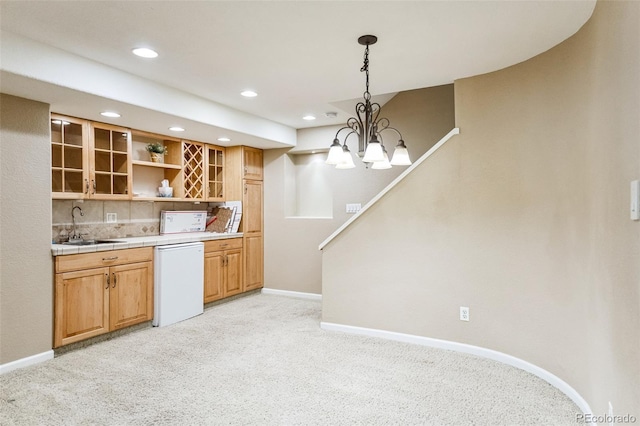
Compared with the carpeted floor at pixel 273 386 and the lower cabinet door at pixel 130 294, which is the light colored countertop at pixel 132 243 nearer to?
the lower cabinet door at pixel 130 294

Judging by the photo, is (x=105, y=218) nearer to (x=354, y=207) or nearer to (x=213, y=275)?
(x=213, y=275)

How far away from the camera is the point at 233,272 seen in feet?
17.5

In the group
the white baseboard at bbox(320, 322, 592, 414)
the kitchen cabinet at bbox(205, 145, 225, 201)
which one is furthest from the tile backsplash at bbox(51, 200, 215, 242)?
the white baseboard at bbox(320, 322, 592, 414)

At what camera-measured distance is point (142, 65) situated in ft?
10.1

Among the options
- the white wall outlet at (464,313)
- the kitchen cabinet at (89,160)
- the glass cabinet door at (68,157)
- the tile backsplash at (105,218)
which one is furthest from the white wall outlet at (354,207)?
the glass cabinet door at (68,157)

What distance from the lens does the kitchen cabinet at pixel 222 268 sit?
16.1ft

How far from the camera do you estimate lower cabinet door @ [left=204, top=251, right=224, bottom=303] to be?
192 inches

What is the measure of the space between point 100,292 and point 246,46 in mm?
2684

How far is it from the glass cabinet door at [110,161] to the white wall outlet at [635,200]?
4.27m

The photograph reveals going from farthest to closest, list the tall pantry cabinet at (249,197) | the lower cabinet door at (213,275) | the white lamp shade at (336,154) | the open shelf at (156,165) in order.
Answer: the tall pantry cabinet at (249,197)
the lower cabinet door at (213,275)
the open shelf at (156,165)
the white lamp shade at (336,154)

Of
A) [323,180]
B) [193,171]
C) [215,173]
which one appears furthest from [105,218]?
[323,180]

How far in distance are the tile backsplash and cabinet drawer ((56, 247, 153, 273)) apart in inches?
22.6

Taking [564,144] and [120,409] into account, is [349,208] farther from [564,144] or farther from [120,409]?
[120,409]

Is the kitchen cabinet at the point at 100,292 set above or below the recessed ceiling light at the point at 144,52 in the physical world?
below
